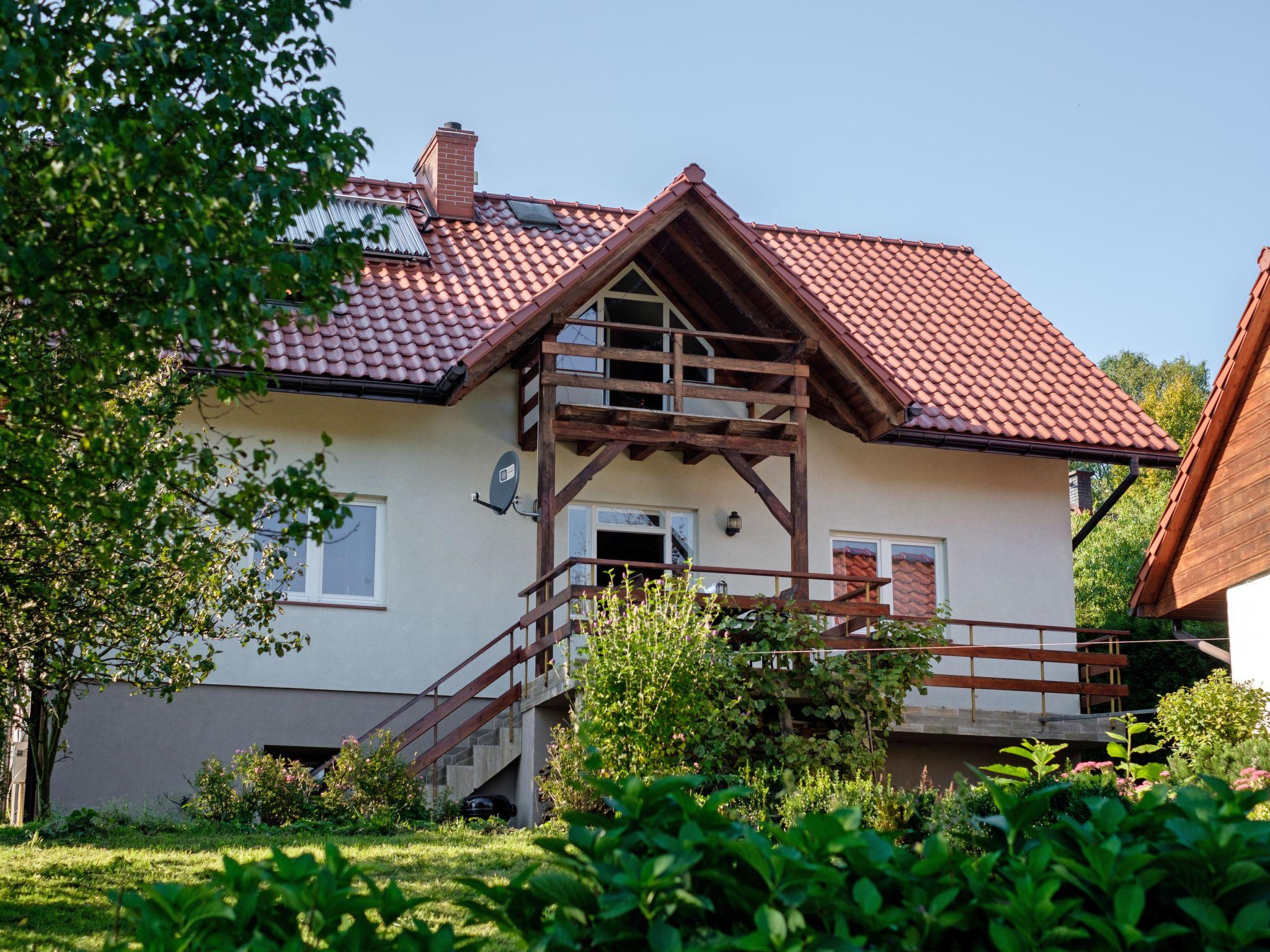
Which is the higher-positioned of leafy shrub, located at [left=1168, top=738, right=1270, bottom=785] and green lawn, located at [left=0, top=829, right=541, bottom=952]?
leafy shrub, located at [left=1168, top=738, right=1270, bottom=785]

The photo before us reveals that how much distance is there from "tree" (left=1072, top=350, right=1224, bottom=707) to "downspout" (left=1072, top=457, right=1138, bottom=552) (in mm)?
1013

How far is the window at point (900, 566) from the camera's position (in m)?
19.8

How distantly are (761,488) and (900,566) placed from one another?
11.6ft

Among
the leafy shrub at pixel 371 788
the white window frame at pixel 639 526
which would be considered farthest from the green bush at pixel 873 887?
the white window frame at pixel 639 526

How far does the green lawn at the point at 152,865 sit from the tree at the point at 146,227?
225 cm

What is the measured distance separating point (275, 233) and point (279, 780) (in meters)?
7.90

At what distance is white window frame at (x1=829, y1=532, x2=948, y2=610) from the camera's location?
19.8 m

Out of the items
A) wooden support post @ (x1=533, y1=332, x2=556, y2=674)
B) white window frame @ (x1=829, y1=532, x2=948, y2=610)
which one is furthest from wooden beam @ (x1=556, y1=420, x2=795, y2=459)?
white window frame @ (x1=829, y1=532, x2=948, y2=610)

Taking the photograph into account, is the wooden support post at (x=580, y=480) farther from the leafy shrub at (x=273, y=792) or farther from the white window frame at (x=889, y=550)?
the white window frame at (x=889, y=550)

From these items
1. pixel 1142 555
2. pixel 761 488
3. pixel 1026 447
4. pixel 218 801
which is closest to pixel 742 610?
pixel 761 488

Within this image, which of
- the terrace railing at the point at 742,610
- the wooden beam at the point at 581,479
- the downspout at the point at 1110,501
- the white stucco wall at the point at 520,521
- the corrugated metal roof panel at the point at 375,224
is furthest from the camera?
the downspout at the point at 1110,501

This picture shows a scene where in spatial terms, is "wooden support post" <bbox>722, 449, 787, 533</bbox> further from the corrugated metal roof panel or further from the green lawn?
the green lawn

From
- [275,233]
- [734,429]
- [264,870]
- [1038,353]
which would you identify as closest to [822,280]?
[1038,353]

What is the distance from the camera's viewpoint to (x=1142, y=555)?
100 ft
